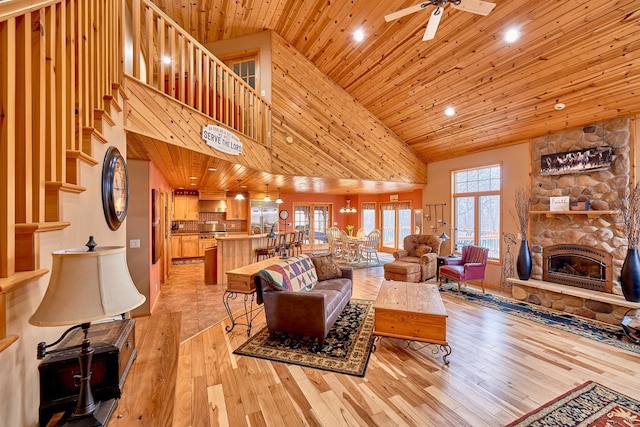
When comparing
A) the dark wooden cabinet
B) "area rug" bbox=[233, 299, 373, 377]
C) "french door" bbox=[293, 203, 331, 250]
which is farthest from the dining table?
the dark wooden cabinet

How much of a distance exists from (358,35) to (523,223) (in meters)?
4.39

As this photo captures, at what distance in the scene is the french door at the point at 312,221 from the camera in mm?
10758

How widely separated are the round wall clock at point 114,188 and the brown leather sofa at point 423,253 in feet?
17.0

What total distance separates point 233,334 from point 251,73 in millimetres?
5135

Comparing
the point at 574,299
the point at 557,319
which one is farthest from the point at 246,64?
the point at 574,299

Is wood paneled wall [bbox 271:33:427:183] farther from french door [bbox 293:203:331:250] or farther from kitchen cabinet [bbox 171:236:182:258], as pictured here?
kitchen cabinet [bbox 171:236:182:258]

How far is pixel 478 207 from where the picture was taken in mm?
Result: 6246

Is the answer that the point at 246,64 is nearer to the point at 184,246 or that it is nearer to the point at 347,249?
the point at 347,249

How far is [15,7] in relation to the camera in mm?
890

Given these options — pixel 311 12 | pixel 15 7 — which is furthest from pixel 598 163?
pixel 15 7

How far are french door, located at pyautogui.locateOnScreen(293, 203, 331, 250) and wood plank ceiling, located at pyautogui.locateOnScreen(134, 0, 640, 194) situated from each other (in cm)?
536

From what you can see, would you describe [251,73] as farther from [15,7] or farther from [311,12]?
[15,7]

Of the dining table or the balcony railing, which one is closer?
the balcony railing

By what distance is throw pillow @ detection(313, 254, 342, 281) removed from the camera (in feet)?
14.1
